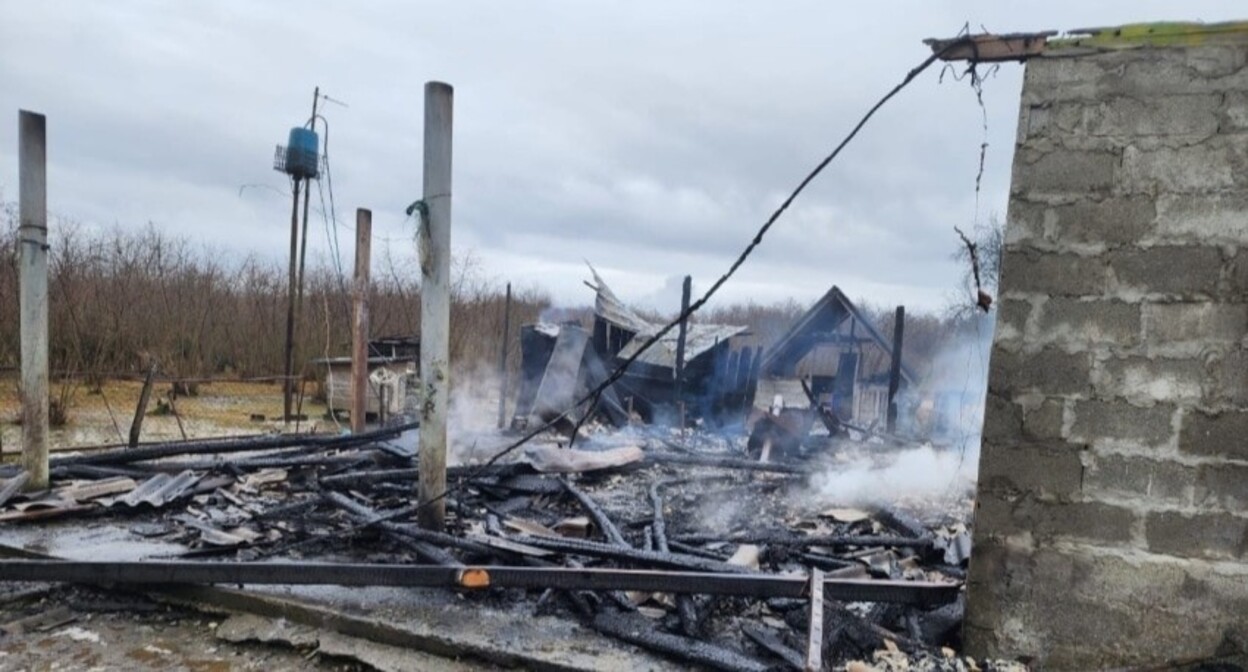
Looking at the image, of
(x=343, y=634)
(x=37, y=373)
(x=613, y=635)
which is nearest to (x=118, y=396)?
(x=37, y=373)

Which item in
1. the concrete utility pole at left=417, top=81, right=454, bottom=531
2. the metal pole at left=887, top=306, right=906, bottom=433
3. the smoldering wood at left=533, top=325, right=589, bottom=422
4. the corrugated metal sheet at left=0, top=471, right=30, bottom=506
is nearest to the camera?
the concrete utility pole at left=417, top=81, right=454, bottom=531

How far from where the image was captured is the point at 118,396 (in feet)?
50.4

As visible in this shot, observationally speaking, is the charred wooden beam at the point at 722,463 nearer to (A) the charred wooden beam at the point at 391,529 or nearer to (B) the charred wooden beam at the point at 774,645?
(A) the charred wooden beam at the point at 391,529

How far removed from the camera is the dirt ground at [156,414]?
38.5 feet

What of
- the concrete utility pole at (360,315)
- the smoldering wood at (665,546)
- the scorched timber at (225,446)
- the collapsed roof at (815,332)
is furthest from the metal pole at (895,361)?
the concrete utility pole at (360,315)

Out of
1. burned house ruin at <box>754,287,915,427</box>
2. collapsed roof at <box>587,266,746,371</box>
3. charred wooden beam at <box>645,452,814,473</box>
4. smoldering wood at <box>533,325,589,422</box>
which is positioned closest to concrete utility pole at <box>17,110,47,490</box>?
charred wooden beam at <box>645,452,814,473</box>

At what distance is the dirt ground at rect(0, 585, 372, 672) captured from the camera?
141 inches

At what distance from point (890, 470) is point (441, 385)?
5766 mm

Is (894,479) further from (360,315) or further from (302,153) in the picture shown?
(302,153)

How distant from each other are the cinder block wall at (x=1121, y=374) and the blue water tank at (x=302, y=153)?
14214 mm

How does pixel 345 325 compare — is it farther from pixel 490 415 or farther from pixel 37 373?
pixel 37 373

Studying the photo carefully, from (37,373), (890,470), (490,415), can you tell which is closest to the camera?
(37,373)

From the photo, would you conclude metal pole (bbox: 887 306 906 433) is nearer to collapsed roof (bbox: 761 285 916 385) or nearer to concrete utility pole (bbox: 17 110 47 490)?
collapsed roof (bbox: 761 285 916 385)

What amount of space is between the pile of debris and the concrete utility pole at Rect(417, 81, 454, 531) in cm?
27
